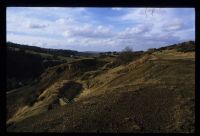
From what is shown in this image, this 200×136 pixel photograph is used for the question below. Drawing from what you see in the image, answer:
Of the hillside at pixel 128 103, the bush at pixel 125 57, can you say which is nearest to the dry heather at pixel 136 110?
the hillside at pixel 128 103

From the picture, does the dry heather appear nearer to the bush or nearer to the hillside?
the hillside

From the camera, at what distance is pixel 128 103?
11.9 metres

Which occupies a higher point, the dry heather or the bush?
the bush

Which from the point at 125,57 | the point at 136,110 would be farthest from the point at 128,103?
the point at 125,57

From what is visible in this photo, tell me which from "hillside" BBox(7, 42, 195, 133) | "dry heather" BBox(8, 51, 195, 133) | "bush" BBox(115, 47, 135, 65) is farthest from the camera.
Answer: "bush" BBox(115, 47, 135, 65)

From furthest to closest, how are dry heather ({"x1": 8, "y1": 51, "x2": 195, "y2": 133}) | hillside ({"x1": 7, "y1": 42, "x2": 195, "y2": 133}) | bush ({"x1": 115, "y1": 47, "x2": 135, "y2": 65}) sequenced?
bush ({"x1": 115, "y1": 47, "x2": 135, "y2": 65}) < hillside ({"x1": 7, "y1": 42, "x2": 195, "y2": 133}) < dry heather ({"x1": 8, "y1": 51, "x2": 195, "y2": 133})

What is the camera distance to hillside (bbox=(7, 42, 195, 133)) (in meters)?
10.6

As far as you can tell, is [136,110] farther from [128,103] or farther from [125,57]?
[125,57]

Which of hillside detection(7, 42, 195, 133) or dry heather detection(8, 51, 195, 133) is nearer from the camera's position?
dry heather detection(8, 51, 195, 133)

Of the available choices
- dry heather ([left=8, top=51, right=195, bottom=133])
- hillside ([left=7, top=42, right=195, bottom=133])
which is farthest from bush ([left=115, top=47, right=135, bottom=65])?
dry heather ([left=8, top=51, right=195, bottom=133])

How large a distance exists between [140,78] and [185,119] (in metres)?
6.32

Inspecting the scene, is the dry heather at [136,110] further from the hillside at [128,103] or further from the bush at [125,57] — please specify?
the bush at [125,57]
